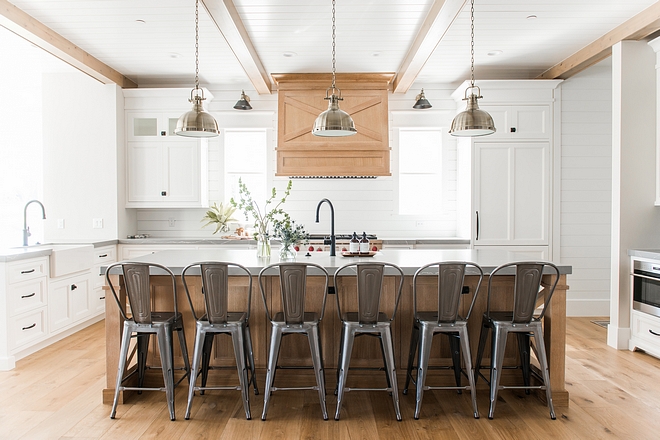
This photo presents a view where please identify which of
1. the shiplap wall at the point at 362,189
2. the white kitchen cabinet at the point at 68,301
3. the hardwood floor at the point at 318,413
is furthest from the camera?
the shiplap wall at the point at 362,189

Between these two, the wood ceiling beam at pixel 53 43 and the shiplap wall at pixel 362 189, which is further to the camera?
the shiplap wall at pixel 362 189

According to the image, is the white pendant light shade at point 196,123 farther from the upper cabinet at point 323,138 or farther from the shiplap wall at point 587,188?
the shiplap wall at point 587,188

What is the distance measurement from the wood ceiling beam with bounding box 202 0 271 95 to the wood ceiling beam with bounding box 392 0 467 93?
5.28 feet

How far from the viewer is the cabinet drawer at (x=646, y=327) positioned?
3.95 m

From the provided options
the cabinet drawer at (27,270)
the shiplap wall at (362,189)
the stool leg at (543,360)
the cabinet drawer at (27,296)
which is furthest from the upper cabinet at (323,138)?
the stool leg at (543,360)

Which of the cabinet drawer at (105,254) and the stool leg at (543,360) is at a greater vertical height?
the cabinet drawer at (105,254)

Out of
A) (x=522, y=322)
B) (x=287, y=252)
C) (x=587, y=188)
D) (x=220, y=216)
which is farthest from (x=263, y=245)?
(x=587, y=188)

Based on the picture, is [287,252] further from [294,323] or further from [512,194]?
[512,194]

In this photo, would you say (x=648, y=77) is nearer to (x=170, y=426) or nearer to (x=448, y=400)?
(x=448, y=400)

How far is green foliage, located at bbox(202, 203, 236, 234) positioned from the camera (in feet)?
19.1

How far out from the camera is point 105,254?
534 centimetres

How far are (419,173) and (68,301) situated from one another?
444 centimetres

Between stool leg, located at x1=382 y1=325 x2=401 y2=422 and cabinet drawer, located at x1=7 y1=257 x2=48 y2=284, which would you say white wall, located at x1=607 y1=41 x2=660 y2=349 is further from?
cabinet drawer, located at x1=7 y1=257 x2=48 y2=284

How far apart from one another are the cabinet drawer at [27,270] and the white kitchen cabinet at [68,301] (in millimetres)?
213
